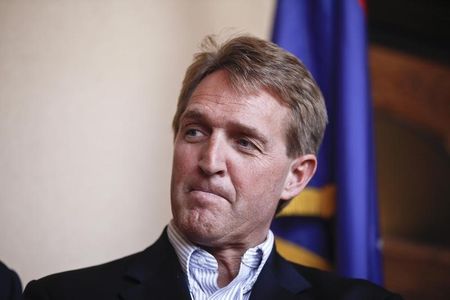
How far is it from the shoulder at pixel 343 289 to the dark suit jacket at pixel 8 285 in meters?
0.76

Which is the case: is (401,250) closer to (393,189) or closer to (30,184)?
(393,189)

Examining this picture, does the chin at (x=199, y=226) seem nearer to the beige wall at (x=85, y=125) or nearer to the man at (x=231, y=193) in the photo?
the man at (x=231, y=193)

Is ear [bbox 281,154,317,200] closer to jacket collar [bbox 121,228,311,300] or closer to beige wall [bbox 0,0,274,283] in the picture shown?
jacket collar [bbox 121,228,311,300]

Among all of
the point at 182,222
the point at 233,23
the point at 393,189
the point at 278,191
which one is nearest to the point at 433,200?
the point at 393,189

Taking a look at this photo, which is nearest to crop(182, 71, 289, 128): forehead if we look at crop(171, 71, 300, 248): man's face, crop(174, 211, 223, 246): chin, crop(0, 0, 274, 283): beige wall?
crop(171, 71, 300, 248): man's face

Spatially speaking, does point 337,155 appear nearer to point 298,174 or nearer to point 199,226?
point 298,174

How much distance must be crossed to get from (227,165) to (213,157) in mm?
48

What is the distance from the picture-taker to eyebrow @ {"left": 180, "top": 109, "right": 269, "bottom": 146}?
141cm

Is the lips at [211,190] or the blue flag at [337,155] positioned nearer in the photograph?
the lips at [211,190]

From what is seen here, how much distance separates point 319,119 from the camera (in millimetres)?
1623

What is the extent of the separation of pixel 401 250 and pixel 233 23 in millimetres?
1352

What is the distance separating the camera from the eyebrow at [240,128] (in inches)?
55.6

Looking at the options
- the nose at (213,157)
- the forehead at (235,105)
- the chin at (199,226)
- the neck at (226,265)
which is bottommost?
the neck at (226,265)

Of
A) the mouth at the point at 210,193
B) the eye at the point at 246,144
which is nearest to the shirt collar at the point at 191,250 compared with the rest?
the mouth at the point at 210,193
